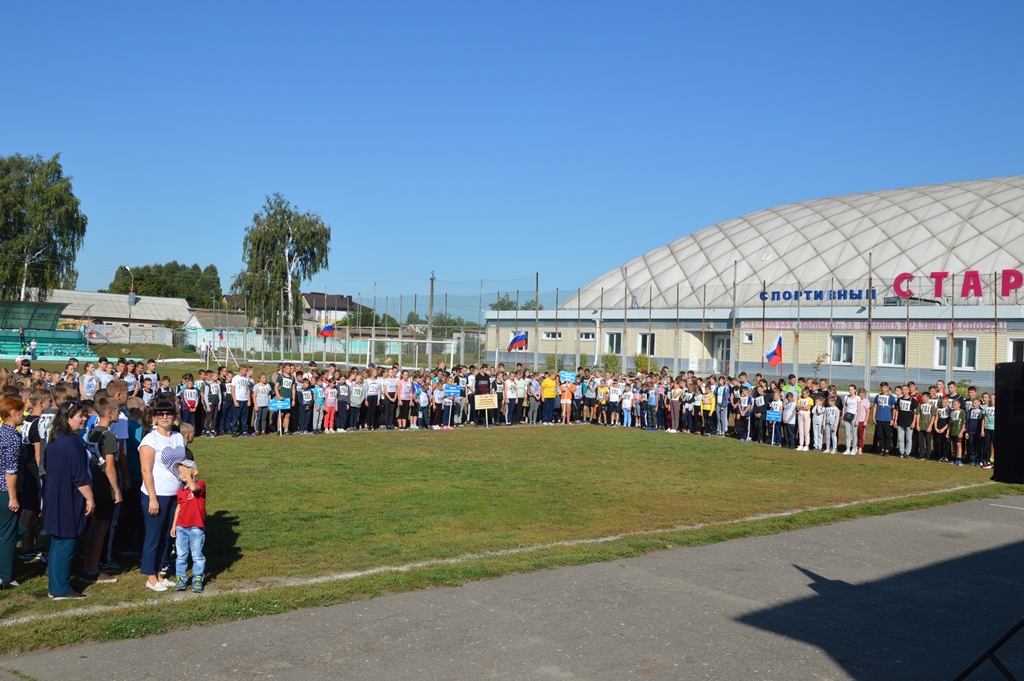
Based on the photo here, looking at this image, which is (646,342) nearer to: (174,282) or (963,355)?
(963,355)

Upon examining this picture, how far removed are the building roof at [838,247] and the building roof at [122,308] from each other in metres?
57.7

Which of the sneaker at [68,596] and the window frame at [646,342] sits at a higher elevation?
the window frame at [646,342]

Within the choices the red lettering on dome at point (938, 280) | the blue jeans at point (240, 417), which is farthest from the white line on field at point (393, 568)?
the red lettering on dome at point (938, 280)

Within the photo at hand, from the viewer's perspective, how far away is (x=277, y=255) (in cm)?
6744

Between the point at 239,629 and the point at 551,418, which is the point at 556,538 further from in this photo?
the point at 551,418

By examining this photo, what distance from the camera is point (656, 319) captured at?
49094 mm

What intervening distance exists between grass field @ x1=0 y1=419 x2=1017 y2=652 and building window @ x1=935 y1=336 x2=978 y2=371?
1904 cm

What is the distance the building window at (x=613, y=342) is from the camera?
50.2m

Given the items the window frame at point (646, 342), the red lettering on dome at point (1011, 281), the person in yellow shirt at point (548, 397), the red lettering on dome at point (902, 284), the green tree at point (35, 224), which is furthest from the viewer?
the green tree at point (35, 224)

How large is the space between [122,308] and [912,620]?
103 metres

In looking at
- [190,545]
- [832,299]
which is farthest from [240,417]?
Result: [832,299]

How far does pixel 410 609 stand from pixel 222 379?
1503 cm

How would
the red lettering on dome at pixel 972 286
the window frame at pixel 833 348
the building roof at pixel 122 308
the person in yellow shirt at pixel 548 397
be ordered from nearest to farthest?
the person in yellow shirt at pixel 548 397, the red lettering on dome at pixel 972 286, the window frame at pixel 833 348, the building roof at pixel 122 308

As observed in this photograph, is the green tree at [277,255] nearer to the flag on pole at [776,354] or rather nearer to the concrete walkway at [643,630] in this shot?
the flag on pole at [776,354]
